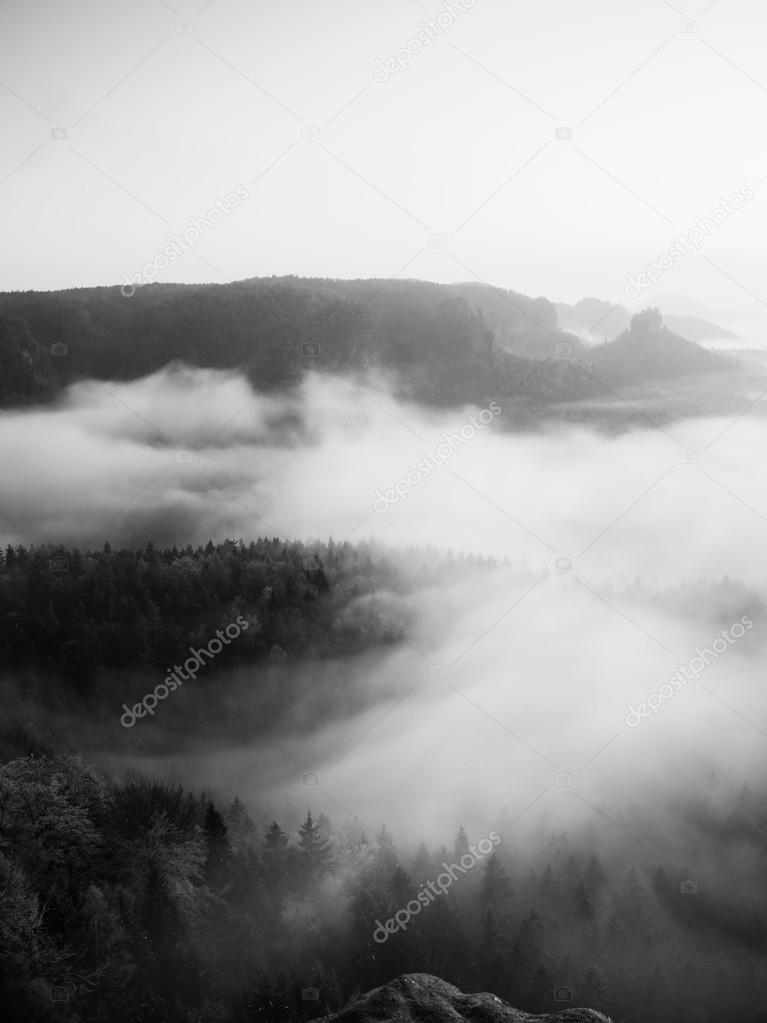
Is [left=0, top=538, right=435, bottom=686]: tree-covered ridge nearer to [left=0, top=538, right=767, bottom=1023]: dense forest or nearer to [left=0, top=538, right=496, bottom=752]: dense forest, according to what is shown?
[left=0, top=538, right=496, bottom=752]: dense forest

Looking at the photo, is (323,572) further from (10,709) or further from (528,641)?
(528,641)

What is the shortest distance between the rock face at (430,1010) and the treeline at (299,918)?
20592 mm

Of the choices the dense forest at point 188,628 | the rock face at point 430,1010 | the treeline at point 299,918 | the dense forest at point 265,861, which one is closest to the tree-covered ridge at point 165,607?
the dense forest at point 188,628

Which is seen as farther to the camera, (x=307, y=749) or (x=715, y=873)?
(x=307, y=749)

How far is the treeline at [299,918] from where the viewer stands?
125ft

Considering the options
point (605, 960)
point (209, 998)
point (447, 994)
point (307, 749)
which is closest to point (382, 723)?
point (307, 749)

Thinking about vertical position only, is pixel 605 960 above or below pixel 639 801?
below

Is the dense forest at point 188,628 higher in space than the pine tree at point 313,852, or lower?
higher

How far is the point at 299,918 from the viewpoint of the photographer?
51531mm

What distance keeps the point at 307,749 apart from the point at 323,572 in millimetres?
24295

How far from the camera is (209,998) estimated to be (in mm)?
41562

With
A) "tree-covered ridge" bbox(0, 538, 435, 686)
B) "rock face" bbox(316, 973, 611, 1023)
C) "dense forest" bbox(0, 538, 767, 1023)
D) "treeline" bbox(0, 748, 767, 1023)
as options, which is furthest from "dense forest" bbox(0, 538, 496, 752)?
"rock face" bbox(316, 973, 611, 1023)

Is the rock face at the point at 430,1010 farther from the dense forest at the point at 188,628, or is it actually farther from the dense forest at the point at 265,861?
the dense forest at the point at 188,628

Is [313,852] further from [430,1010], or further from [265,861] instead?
[430,1010]
